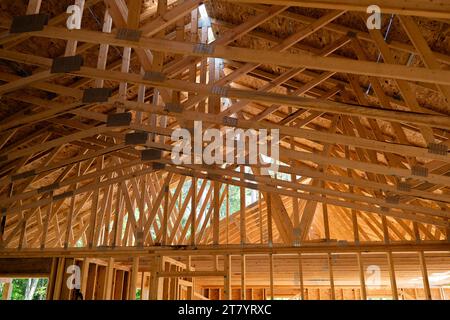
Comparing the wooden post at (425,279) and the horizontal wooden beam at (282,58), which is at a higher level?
the horizontal wooden beam at (282,58)

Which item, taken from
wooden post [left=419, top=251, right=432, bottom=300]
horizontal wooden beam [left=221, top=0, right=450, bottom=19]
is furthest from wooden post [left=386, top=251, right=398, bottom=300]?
horizontal wooden beam [left=221, top=0, right=450, bottom=19]

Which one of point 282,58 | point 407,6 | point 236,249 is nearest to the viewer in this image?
point 407,6

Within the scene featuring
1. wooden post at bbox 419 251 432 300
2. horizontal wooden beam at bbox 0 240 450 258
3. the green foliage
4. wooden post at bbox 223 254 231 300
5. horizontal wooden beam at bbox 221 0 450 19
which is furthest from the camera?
the green foliage

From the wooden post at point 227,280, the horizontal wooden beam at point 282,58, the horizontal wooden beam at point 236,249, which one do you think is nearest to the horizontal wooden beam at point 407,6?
the horizontal wooden beam at point 282,58

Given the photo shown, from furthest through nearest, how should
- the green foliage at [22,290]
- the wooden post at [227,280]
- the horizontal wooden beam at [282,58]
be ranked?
1. the green foliage at [22,290]
2. the wooden post at [227,280]
3. the horizontal wooden beam at [282,58]

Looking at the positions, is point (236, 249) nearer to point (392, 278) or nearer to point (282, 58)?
point (392, 278)

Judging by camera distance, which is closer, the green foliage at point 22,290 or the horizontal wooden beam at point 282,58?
the horizontal wooden beam at point 282,58

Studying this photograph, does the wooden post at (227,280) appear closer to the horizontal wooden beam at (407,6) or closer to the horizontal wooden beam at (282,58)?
the horizontal wooden beam at (282,58)

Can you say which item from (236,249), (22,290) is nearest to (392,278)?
(236,249)

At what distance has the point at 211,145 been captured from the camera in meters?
6.42

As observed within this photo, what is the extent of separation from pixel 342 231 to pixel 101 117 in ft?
29.3

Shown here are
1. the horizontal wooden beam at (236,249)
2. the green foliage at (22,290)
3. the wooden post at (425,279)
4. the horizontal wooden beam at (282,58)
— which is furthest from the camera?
the green foliage at (22,290)

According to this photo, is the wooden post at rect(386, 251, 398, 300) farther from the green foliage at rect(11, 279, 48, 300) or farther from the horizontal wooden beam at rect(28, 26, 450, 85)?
the green foliage at rect(11, 279, 48, 300)
